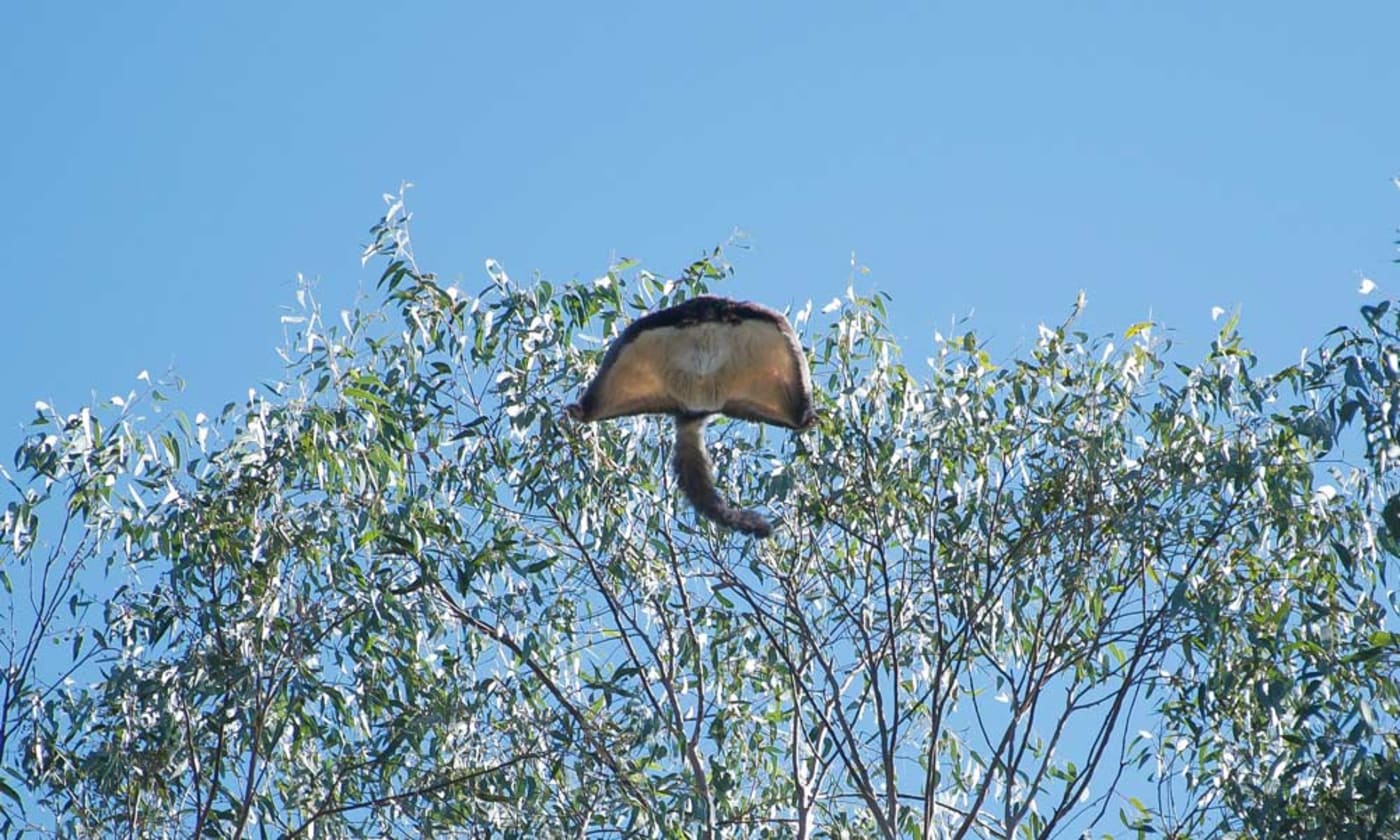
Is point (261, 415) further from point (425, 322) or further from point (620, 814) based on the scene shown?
point (620, 814)

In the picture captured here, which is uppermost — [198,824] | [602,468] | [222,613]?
[602,468]

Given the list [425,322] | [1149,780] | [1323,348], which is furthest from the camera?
[425,322]

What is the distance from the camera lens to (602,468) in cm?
980

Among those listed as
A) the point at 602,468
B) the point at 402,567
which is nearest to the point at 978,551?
the point at 602,468

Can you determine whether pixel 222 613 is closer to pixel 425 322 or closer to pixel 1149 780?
pixel 425 322

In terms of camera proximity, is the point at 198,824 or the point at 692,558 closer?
the point at 198,824

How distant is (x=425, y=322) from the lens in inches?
394

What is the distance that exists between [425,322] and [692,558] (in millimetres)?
1812

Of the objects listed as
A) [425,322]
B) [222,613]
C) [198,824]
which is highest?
[425,322]

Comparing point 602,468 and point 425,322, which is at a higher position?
point 425,322

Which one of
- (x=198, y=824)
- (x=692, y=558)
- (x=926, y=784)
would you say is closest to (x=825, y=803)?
(x=926, y=784)

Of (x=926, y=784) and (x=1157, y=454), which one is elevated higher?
(x=1157, y=454)

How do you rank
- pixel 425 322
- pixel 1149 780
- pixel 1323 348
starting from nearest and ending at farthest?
pixel 1323 348
pixel 1149 780
pixel 425 322

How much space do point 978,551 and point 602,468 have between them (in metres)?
1.99
